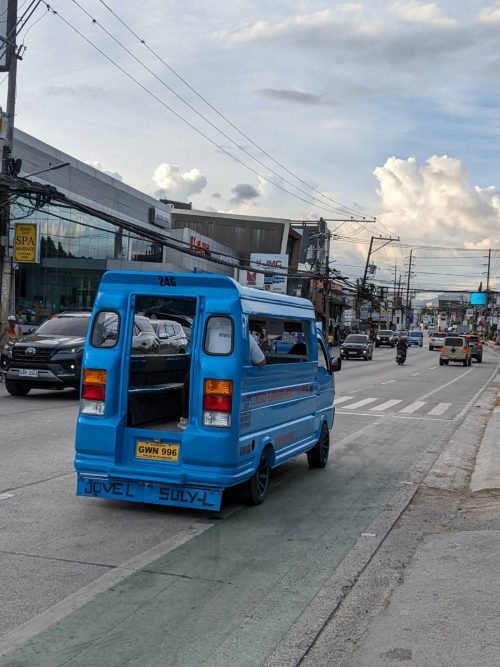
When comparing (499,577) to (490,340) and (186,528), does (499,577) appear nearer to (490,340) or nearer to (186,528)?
(186,528)

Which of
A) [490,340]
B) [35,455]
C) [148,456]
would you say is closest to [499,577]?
[148,456]

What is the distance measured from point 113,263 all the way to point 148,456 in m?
42.3

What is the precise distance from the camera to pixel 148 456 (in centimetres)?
751

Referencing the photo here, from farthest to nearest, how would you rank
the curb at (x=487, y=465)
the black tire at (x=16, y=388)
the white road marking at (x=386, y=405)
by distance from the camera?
1. the white road marking at (x=386, y=405)
2. the black tire at (x=16, y=388)
3. the curb at (x=487, y=465)

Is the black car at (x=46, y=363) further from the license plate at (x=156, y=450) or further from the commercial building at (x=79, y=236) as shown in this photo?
the commercial building at (x=79, y=236)

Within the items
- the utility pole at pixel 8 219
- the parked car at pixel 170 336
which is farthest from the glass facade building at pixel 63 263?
the parked car at pixel 170 336

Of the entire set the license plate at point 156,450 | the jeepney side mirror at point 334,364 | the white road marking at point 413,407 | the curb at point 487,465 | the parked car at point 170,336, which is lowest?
the white road marking at point 413,407

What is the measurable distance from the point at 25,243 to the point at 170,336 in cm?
1649

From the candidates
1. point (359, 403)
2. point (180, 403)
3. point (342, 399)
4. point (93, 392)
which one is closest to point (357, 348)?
point (342, 399)

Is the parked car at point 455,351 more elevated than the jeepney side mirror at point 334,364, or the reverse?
the jeepney side mirror at point 334,364

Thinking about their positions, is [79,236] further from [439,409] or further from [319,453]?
[319,453]

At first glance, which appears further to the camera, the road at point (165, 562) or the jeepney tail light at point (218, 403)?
the jeepney tail light at point (218, 403)

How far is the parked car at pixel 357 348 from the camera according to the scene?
2002 inches

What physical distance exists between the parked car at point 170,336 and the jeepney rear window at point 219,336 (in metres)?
2.29
